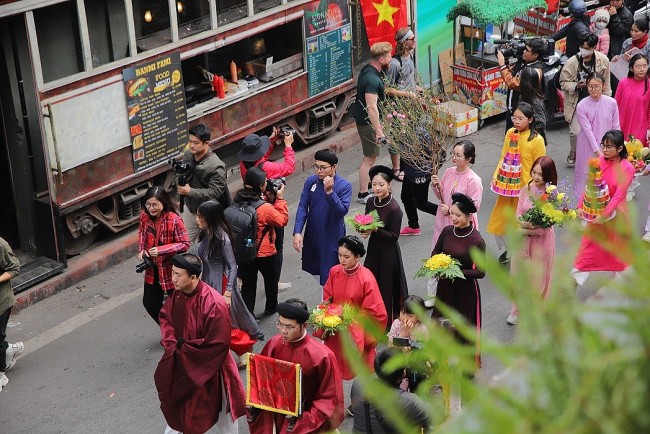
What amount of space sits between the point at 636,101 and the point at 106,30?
6.05 m

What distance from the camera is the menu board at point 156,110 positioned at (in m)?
10.7

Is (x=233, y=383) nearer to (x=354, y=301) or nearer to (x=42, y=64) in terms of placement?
(x=354, y=301)

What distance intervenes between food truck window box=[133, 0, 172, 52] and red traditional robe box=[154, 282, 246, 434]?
472 cm

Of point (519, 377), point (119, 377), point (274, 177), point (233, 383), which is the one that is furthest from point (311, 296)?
point (519, 377)

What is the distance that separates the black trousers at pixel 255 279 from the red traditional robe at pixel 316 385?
2.67 metres

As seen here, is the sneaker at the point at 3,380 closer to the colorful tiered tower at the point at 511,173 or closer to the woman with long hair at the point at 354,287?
the woman with long hair at the point at 354,287

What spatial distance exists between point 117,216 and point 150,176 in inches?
22.6

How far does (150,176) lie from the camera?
36.6ft

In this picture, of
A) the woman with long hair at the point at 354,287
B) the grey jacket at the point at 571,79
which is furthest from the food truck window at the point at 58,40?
the grey jacket at the point at 571,79

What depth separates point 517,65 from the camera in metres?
12.7

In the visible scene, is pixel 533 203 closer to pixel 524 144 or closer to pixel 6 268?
pixel 524 144

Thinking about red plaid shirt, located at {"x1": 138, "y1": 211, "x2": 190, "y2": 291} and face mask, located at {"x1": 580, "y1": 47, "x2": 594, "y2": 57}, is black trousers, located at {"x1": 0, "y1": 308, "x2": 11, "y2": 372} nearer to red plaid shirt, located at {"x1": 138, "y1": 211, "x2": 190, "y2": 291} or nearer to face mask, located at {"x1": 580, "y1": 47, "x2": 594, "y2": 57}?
red plaid shirt, located at {"x1": 138, "y1": 211, "x2": 190, "y2": 291}

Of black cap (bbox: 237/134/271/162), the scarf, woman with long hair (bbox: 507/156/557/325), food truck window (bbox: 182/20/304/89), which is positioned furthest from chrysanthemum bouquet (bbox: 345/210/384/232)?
the scarf

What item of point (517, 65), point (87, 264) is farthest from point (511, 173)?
point (87, 264)
